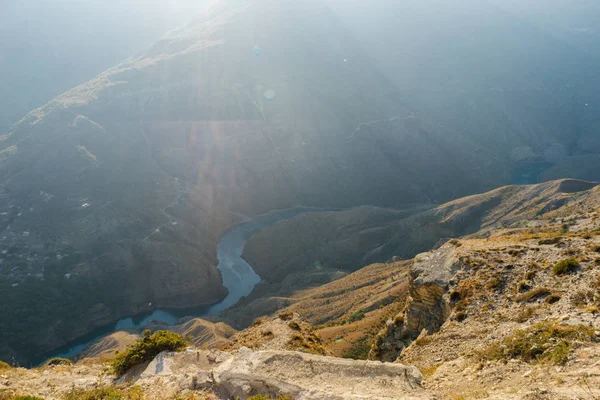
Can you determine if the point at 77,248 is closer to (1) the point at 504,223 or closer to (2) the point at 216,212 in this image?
Result: (2) the point at 216,212

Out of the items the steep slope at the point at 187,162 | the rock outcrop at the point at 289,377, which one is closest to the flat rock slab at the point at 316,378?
the rock outcrop at the point at 289,377

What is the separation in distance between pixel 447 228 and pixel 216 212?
6799 centimetres

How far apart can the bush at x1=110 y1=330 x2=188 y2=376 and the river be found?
6783 cm

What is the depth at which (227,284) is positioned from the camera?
9525cm

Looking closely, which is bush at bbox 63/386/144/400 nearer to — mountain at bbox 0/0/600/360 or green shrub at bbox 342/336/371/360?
green shrub at bbox 342/336/371/360

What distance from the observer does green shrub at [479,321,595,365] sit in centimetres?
1141

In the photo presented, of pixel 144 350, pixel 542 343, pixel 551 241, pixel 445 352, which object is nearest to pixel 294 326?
pixel 144 350

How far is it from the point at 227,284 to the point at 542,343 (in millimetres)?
88943

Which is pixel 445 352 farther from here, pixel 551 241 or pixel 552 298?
pixel 551 241

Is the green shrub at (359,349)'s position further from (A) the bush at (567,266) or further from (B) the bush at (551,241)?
(A) the bush at (567,266)

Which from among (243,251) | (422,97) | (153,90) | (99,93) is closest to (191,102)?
(153,90)

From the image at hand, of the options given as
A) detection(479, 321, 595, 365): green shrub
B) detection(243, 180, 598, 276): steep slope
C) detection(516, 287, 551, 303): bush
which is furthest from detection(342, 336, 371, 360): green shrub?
detection(243, 180, 598, 276): steep slope

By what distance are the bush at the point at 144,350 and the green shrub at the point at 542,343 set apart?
14.0m

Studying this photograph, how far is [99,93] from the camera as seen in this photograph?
139 metres
